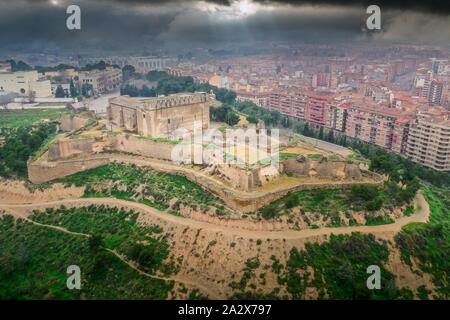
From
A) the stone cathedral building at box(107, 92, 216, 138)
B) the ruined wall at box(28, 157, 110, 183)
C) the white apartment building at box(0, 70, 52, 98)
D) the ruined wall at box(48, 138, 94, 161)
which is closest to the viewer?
the ruined wall at box(28, 157, 110, 183)

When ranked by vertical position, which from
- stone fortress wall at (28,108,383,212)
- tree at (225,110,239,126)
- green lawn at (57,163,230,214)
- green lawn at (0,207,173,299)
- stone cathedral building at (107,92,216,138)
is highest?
stone cathedral building at (107,92,216,138)

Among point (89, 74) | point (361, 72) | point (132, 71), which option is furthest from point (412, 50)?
point (89, 74)

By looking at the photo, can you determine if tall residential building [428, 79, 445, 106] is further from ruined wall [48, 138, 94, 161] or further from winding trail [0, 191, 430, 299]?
ruined wall [48, 138, 94, 161]

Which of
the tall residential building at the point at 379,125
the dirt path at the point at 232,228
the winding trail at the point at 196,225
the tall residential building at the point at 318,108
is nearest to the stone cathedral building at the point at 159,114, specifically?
the dirt path at the point at 232,228

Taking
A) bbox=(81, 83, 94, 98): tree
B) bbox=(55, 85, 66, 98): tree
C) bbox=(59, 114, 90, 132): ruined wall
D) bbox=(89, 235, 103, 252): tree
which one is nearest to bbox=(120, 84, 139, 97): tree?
bbox=(81, 83, 94, 98): tree

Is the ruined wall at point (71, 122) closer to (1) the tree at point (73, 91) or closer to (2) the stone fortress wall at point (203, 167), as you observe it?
(2) the stone fortress wall at point (203, 167)

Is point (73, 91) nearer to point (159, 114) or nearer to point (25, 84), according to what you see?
point (25, 84)

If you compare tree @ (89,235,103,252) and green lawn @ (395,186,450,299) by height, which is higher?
tree @ (89,235,103,252)
